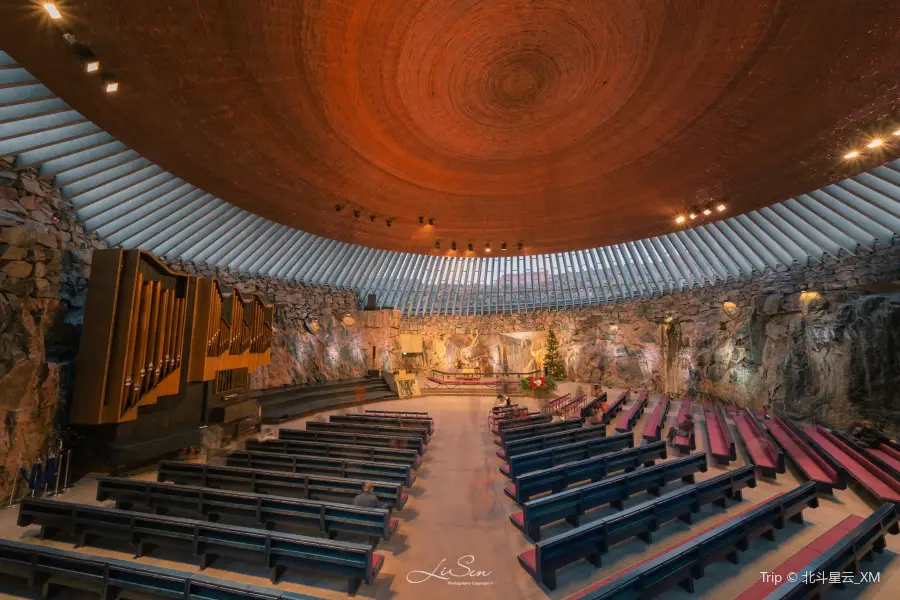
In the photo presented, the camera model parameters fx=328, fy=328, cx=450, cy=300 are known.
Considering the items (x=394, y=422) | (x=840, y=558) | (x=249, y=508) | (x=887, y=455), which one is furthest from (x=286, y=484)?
(x=887, y=455)

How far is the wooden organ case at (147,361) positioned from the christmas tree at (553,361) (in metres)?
15.6

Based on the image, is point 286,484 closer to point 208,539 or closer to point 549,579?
point 208,539

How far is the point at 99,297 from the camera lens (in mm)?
5594

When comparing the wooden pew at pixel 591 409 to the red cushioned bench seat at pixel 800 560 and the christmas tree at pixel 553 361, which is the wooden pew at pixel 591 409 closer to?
the red cushioned bench seat at pixel 800 560

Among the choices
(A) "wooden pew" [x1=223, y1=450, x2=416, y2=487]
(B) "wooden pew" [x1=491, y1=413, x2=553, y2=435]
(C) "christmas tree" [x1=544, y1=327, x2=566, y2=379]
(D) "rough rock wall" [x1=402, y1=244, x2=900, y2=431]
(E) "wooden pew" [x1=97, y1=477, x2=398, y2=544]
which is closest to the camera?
(E) "wooden pew" [x1=97, y1=477, x2=398, y2=544]

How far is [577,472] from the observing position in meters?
5.19

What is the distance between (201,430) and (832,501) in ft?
38.8

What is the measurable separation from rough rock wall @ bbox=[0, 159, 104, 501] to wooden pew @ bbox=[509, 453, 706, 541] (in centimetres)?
809

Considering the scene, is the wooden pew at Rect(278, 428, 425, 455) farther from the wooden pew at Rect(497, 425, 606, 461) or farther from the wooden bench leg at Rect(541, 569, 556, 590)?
the wooden bench leg at Rect(541, 569, 556, 590)

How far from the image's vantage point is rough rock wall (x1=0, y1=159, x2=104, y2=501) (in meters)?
5.44

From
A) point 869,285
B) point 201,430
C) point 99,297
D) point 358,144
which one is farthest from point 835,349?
point 99,297

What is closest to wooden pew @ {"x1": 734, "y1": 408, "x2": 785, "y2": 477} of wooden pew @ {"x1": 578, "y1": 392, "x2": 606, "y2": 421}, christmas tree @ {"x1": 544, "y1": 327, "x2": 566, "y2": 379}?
wooden pew @ {"x1": 578, "y1": 392, "x2": 606, "y2": 421}

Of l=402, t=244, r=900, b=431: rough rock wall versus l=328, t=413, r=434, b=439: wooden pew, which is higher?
l=402, t=244, r=900, b=431: rough rock wall

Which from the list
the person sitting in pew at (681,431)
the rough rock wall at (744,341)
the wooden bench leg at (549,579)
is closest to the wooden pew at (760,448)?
the person sitting in pew at (681,431)
